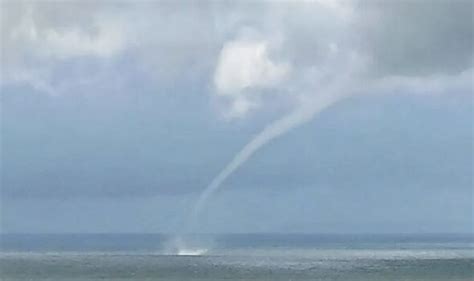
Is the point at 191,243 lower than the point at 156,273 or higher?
higher

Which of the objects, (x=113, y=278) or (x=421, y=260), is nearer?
(x=113, y=278)

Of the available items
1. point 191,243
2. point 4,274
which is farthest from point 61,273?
point 191,243

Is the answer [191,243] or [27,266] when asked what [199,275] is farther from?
[191,243]

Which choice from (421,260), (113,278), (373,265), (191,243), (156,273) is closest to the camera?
(113,278)

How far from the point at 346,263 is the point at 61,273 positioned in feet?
91.6

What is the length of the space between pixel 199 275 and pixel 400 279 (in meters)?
14.4

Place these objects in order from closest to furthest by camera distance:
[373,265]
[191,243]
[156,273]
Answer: [156,273], [373,265], [191,243]

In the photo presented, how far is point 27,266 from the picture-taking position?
92.4m

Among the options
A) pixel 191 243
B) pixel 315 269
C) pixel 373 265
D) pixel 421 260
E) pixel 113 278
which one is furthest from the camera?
pixel 191 243

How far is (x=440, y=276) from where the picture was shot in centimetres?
7894

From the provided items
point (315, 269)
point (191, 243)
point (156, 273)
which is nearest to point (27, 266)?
point (156, 273)

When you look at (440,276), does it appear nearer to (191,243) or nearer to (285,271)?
(285,271)

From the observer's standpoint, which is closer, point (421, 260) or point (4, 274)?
point (4, 274)

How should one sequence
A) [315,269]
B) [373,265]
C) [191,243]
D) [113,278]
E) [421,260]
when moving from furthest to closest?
[191,243] → [421,260] → [373,265] → [315,269] → [113,278]
